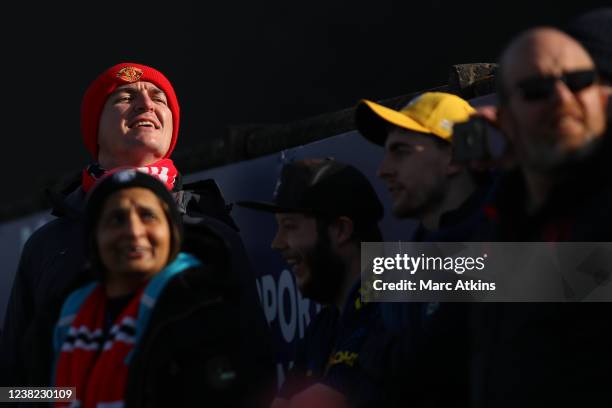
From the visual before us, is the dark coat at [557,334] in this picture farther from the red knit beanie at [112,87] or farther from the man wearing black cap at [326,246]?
the red knit beanie at [112,87]

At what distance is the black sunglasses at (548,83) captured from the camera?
8.95ft

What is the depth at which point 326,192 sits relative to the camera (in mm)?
4031

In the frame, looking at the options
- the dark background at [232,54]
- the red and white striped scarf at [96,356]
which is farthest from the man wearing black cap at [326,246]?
the dark background at [232,54]

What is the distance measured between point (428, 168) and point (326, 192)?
50 cm

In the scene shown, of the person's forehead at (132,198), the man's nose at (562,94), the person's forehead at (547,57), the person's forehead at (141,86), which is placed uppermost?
the person's forehead at (141,86)

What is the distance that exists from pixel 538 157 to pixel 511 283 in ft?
1.03

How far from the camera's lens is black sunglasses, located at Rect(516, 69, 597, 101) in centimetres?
273

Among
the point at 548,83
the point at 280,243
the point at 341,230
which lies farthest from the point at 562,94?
the point at 280,243

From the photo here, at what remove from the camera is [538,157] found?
2.69 m

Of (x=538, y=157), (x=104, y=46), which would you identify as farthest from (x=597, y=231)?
(x=104, y=46)

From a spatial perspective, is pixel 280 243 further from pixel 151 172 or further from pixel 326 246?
pixel 151 172

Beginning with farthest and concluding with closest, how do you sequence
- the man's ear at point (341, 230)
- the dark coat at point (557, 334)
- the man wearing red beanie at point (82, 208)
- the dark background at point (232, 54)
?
the dark background at point (232, 54), the man's ear at point (341, 230), the man wearing red beanie at point (82, 208), the dark coat at point (557, 334)

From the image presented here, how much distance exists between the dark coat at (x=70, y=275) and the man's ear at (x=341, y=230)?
0.28 m

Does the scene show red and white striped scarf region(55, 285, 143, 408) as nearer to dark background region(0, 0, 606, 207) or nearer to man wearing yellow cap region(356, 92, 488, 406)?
man wearing yellow cap region(356, 92, 488, 406)
